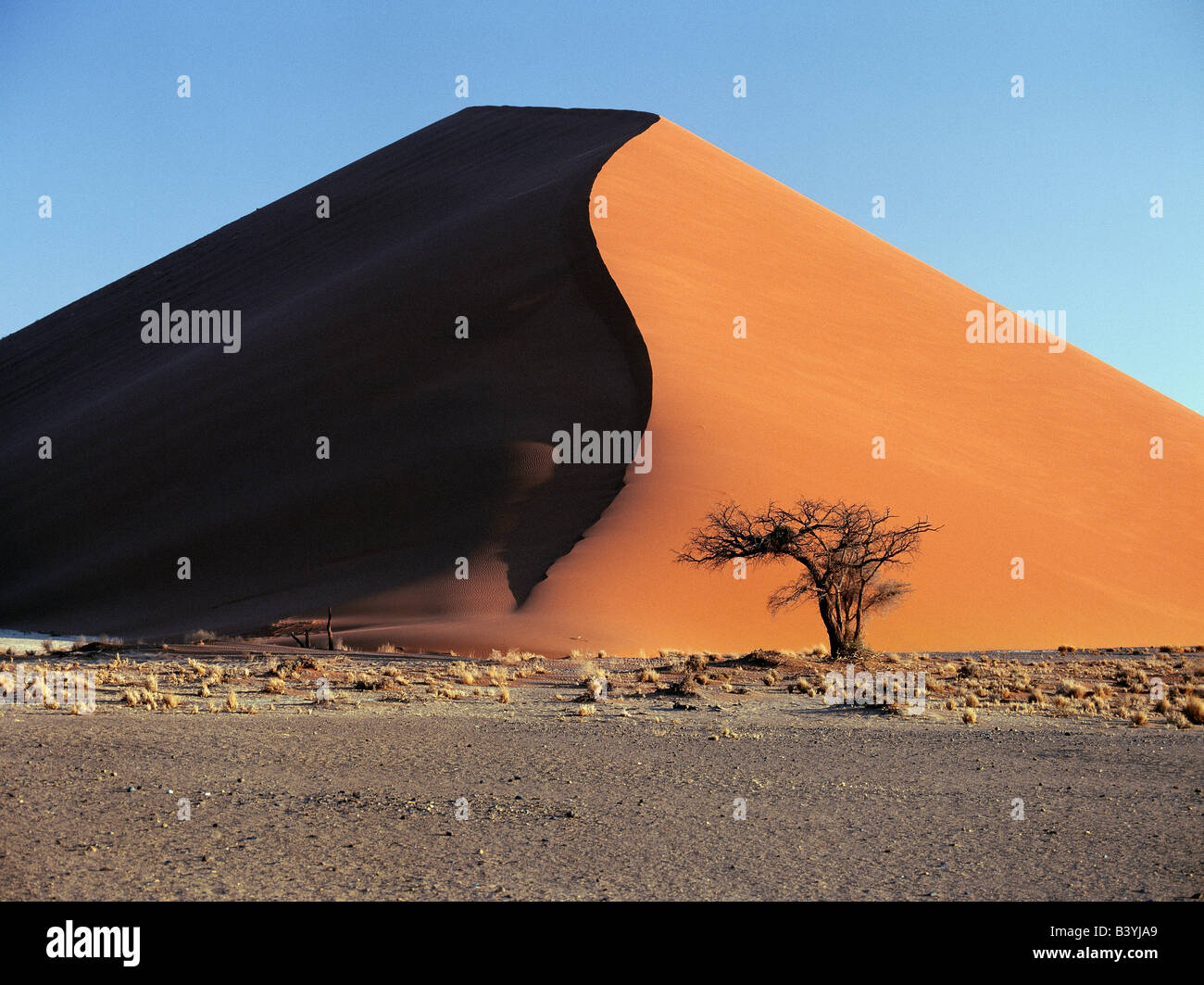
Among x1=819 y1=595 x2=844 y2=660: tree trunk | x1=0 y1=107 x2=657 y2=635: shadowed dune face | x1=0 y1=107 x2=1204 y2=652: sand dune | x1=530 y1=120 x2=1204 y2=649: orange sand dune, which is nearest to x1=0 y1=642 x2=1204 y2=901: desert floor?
x1=819 y1=595 x2=844 y2=660: tree trunk

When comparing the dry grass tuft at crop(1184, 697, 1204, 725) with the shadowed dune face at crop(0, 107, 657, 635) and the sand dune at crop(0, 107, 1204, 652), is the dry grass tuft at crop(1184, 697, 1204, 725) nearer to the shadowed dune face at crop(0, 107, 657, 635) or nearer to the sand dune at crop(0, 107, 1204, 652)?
the sand dune at crop(0, 107, 1204, 652)

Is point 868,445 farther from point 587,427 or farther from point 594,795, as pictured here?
point 594,795

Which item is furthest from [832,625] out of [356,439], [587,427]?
[356,439]

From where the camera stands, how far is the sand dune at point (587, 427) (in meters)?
23.7

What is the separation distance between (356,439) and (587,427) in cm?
653

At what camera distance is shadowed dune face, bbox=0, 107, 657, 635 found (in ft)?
82.1

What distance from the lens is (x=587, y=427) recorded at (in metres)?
26.9

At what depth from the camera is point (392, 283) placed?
34.8 metres

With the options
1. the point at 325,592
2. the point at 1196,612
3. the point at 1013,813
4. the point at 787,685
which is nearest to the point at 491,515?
the point at 325,592

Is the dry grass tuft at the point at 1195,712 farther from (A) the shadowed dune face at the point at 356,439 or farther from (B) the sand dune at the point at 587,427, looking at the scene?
(A) the shadowed dune face at the point at 356,439

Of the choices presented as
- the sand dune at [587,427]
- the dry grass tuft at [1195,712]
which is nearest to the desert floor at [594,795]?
the dry grass tuft at [1195,712]

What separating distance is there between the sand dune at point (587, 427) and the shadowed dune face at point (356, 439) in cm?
10
